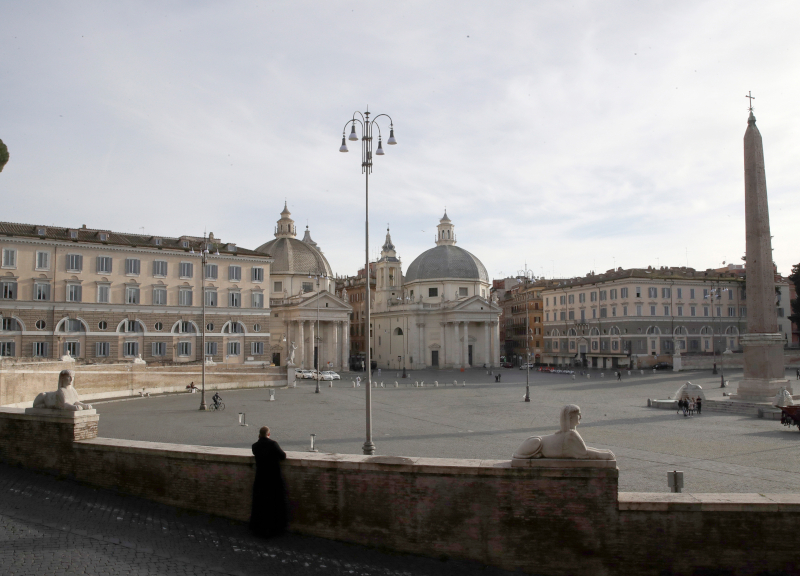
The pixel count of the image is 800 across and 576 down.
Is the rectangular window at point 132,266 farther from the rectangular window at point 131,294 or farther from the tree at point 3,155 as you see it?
the tree at point 3,155

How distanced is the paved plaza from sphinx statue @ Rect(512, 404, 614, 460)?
5780 mm

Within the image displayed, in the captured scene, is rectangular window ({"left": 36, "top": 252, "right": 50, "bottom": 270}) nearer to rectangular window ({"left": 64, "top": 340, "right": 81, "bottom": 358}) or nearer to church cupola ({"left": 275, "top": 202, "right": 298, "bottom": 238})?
rectangular window ({"left": 64, "top": 340, "right": 81, "bottom": 358})

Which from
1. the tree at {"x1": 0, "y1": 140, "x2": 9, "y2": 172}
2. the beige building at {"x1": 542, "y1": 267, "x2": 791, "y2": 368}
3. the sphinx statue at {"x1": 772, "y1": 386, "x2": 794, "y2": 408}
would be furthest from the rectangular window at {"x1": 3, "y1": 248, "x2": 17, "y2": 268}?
the beige building at {"x1": 542, "y1": 267, "x2": 791, "y2": 368}

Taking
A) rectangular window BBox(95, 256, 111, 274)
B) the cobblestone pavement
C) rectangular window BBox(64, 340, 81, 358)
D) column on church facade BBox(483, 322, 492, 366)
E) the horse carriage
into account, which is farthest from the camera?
column on church facade BBox(483, 322, 492, 366)

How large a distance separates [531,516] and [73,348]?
4532cm

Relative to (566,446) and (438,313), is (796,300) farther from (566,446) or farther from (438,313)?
(566,446)

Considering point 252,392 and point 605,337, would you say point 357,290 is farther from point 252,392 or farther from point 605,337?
point 252,392

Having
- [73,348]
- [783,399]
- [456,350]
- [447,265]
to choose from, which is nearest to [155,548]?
[783,399]

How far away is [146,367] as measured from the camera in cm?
4094

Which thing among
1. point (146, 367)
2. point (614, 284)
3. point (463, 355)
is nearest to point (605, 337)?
point (614, 284)

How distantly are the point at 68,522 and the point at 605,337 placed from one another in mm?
71015

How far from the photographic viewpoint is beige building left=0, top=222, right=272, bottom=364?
145ft

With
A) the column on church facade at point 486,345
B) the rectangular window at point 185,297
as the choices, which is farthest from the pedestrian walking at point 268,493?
the column on church facade at point 486,345

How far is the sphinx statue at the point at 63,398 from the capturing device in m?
11.3
